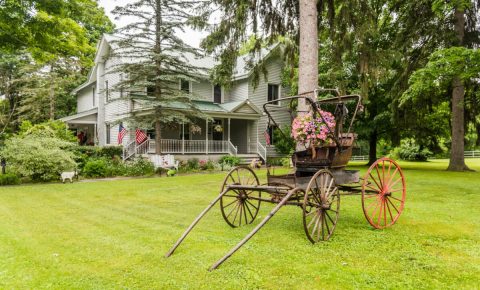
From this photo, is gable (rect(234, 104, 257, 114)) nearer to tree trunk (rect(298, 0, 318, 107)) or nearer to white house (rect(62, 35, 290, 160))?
white house (rect(62, 35, 290, 160))

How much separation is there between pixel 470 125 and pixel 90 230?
22.8 m

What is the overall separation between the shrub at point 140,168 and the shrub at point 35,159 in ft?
9.86

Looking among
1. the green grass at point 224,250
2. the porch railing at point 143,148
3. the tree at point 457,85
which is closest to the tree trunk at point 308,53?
the green grass at point 224,250

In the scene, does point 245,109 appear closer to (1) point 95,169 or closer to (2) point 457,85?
(1) point 95,169

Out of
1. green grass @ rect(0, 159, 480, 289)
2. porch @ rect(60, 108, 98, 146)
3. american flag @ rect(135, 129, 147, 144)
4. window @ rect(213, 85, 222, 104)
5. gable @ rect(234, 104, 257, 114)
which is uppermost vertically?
window @ rect(213, 85, 222, 104)

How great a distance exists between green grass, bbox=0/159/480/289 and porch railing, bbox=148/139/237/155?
12.2 metres

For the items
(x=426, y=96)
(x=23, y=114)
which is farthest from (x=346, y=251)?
(x=23, y=114)

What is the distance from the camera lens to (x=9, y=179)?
45.8 ft

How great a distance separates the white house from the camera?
74.2 ft

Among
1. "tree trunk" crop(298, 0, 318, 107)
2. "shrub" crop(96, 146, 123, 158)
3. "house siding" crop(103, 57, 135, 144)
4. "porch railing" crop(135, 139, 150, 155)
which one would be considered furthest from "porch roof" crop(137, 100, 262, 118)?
"tree trunk" crop(298, 0, 318, 107)

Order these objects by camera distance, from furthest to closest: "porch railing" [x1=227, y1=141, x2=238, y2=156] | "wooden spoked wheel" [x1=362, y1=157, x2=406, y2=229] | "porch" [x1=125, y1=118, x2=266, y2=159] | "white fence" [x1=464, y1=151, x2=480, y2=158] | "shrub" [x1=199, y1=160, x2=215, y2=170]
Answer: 1. "white fence" [x1=464, y1=151, x2=480, y2=158]
2. "porch railing" [x1=227, y1=141, x2=238, y2=156]
3. "porch" [x1=125, y1=118, x2=266, y2=159]
4. "shrub" [x1=199, y1=160, x2=215, y2=170]
5. "wooden spoked wheel" [x1=362, y1=157, x2=406, y2=229]

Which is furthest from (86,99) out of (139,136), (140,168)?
(140,168)

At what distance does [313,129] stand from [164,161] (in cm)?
1396

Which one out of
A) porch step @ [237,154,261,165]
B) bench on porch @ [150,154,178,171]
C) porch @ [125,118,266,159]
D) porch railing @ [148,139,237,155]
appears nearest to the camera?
bench on porch @ [150,154,178,171]
